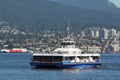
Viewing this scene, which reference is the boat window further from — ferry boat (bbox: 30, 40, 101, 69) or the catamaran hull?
the catamaran hull

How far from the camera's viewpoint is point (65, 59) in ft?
399

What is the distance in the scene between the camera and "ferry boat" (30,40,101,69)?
12106 centimetres

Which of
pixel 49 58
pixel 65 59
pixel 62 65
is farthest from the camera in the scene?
pixel 65 59

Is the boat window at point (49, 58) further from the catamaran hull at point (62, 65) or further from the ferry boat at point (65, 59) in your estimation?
the catamaran hull at point (62, 65)

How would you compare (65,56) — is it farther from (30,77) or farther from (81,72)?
(30,77)

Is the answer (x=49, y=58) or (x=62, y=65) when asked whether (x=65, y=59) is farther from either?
(x=49, y=58)

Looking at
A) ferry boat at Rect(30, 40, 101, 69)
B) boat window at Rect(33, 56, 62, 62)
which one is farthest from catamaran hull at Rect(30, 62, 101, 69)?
boat window at Rect(33, 56, 62, 62)

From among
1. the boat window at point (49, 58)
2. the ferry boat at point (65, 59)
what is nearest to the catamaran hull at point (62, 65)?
the ferry boat at point (65, 59)

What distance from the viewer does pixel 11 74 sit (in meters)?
112

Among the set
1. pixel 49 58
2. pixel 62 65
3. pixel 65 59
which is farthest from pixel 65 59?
pixel 49 58

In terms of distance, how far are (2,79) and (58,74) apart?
12992 millimetres

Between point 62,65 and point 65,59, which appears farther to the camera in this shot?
point 65,59

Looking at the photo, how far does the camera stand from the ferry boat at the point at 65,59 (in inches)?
4766

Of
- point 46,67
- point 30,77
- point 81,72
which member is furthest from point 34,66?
point 30,77
